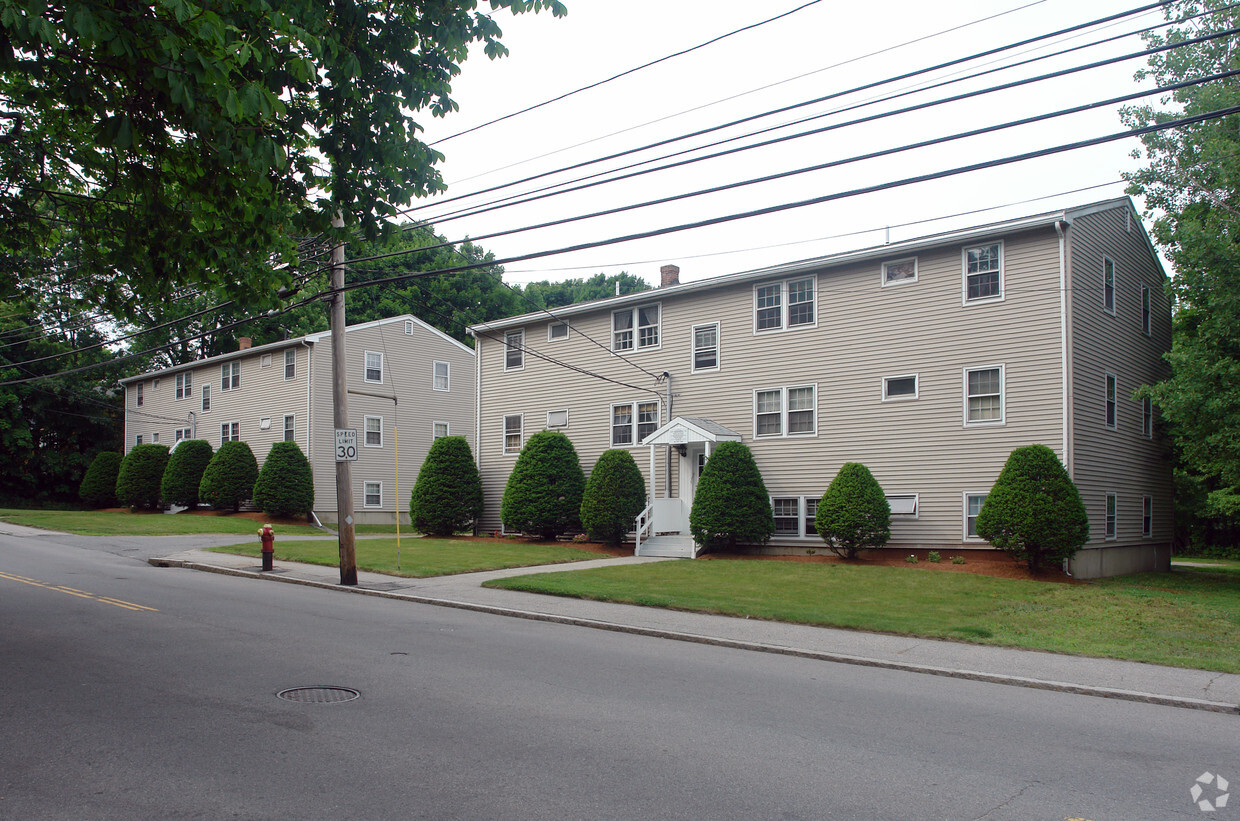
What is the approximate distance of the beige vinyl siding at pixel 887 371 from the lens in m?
18.7

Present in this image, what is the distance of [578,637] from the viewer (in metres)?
10.8

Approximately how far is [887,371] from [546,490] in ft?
34.5

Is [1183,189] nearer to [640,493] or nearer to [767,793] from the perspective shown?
[640,493]

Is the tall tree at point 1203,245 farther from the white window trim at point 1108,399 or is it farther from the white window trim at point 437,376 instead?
the white window trim at point 437,376

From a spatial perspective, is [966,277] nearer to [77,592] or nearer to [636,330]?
[636,330]

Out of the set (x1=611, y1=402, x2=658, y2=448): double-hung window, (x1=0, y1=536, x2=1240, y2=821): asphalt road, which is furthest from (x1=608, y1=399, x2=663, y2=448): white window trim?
(x1=0, y1=536, x2=1240, y2=821): asphalt road

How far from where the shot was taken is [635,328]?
2555 cm

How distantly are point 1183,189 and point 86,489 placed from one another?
5005cm

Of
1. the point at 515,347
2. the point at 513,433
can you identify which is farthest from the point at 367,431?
the point at 515,347

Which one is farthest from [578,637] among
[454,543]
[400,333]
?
[400,333]

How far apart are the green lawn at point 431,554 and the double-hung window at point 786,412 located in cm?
580

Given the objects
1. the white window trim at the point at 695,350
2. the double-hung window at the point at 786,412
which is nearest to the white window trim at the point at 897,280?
the double-hung window at the point at 786,412

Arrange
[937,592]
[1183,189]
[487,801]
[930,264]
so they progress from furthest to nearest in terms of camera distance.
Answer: [1183,189] < [930,264] < [937,592] < [487,801]

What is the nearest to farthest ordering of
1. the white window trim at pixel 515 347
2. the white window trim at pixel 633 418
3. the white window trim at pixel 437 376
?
the white window trim at pixel 633 418 < the white window trim at pixel 515 347 < the white window trim at pixel 437 376
